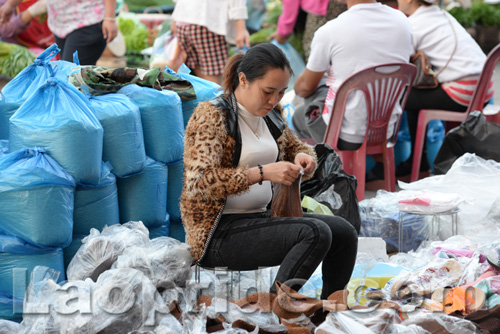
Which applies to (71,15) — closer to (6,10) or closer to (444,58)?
(6,10)

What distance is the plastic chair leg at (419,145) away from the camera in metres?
5.05

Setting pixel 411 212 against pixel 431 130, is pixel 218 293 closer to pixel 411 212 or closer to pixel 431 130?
pixel 411 212

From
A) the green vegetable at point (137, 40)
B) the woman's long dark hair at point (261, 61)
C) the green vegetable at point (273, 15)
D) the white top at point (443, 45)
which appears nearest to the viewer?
the woman's long dark hair at point (261, 61)

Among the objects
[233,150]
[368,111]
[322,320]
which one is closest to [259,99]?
[233,150]

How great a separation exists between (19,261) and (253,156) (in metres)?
1.00

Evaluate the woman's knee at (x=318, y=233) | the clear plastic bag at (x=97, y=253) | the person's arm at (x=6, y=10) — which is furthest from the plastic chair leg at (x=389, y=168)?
the person's arm at (x=6, y=10)

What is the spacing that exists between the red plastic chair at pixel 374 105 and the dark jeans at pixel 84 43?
168 cm

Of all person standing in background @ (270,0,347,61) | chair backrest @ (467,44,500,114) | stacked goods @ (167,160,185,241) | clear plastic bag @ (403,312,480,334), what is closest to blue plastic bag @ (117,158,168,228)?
stacked goods @ (167,160,185,241)

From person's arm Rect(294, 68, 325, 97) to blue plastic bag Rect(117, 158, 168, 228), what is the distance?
1570 millimetres

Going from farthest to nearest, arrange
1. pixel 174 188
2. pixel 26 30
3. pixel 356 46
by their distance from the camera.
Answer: pixel 26 30
pixel 356 46
pixel 174 188

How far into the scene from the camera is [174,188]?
3.42 m

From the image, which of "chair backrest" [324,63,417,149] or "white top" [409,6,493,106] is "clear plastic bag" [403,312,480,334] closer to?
"chair backrest" [324,63,417,149]

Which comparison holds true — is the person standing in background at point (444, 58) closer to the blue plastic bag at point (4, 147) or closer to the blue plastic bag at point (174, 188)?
the blue plastic bag at point (174, 188)

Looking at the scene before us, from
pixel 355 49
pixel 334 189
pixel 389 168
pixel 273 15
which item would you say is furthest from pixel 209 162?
pixel 273 15
